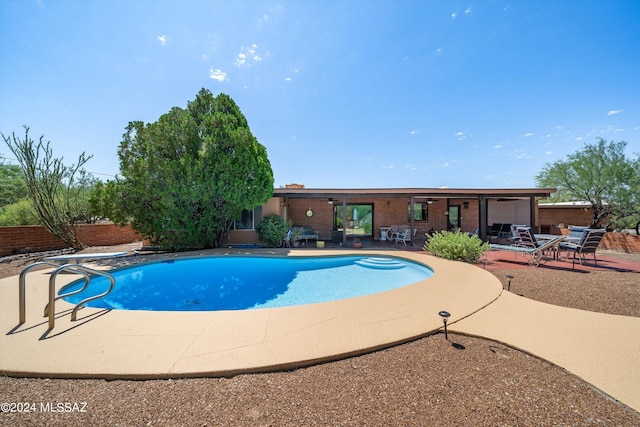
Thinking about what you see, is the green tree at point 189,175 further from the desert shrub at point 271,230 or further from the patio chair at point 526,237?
the patio chair at point 526,237

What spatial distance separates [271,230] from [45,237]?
9358mm

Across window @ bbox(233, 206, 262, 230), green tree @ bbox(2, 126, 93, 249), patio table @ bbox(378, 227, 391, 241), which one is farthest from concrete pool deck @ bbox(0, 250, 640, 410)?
patio table @ bbox(378, 227, 391, 241)

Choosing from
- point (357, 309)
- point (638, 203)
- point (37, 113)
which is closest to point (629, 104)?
point (638, 203)

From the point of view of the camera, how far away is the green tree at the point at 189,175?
875cm

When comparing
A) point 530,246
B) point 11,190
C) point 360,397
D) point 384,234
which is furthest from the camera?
point 11,190

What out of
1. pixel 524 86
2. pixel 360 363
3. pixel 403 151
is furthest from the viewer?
pixel 403 151

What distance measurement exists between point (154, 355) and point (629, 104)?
17855 millimetres

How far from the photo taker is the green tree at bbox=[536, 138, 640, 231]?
12.4m

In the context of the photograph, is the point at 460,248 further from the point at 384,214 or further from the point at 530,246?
the point at 384,214

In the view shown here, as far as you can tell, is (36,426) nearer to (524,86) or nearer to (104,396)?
(104,396)

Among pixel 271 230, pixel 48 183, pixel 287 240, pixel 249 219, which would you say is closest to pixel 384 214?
pixel 287 240

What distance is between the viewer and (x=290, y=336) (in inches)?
107

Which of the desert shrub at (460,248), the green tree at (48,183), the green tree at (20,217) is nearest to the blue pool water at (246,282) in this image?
the desert shrub at (460,248)

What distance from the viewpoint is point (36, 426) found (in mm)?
1617
